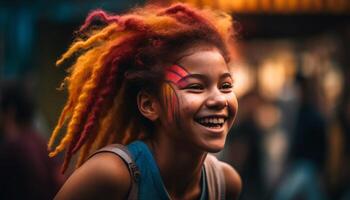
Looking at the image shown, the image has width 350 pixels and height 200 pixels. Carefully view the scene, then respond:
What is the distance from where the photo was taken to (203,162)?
4617 mm

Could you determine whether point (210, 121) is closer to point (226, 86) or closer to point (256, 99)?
point (226, 86)

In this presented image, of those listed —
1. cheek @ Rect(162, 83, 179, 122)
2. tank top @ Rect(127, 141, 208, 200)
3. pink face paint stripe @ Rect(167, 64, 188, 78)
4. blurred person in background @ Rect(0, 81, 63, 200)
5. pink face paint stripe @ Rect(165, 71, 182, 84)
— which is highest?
pink face paint stripe @ Rect(167, 64, 188, 78)

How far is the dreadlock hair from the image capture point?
441 centimetres

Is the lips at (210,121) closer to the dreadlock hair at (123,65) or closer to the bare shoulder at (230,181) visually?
the dreadlock hair at (123,65)

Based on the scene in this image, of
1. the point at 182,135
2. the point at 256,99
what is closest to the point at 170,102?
the point at 182,135

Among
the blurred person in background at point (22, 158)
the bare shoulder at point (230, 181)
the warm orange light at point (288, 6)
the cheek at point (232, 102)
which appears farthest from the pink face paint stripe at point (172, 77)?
the warm orange light at point (288, 6)

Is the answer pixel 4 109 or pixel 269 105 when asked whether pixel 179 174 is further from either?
pixel 269 105

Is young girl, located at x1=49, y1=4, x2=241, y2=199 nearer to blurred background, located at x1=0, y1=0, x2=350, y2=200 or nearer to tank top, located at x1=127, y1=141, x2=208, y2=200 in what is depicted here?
tank top, located at x1=127, y1=141, x2=208, y2=200

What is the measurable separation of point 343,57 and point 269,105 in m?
4.95

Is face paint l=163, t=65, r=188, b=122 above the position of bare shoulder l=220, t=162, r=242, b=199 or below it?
above

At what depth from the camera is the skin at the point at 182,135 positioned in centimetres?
424

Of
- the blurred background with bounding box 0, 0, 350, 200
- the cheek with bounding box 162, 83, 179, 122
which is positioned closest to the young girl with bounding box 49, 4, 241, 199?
the cheek with bounding box 162, 83, 179, 122

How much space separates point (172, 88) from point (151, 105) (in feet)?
0.57

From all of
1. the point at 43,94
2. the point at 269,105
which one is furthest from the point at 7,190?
the point at 269,105
